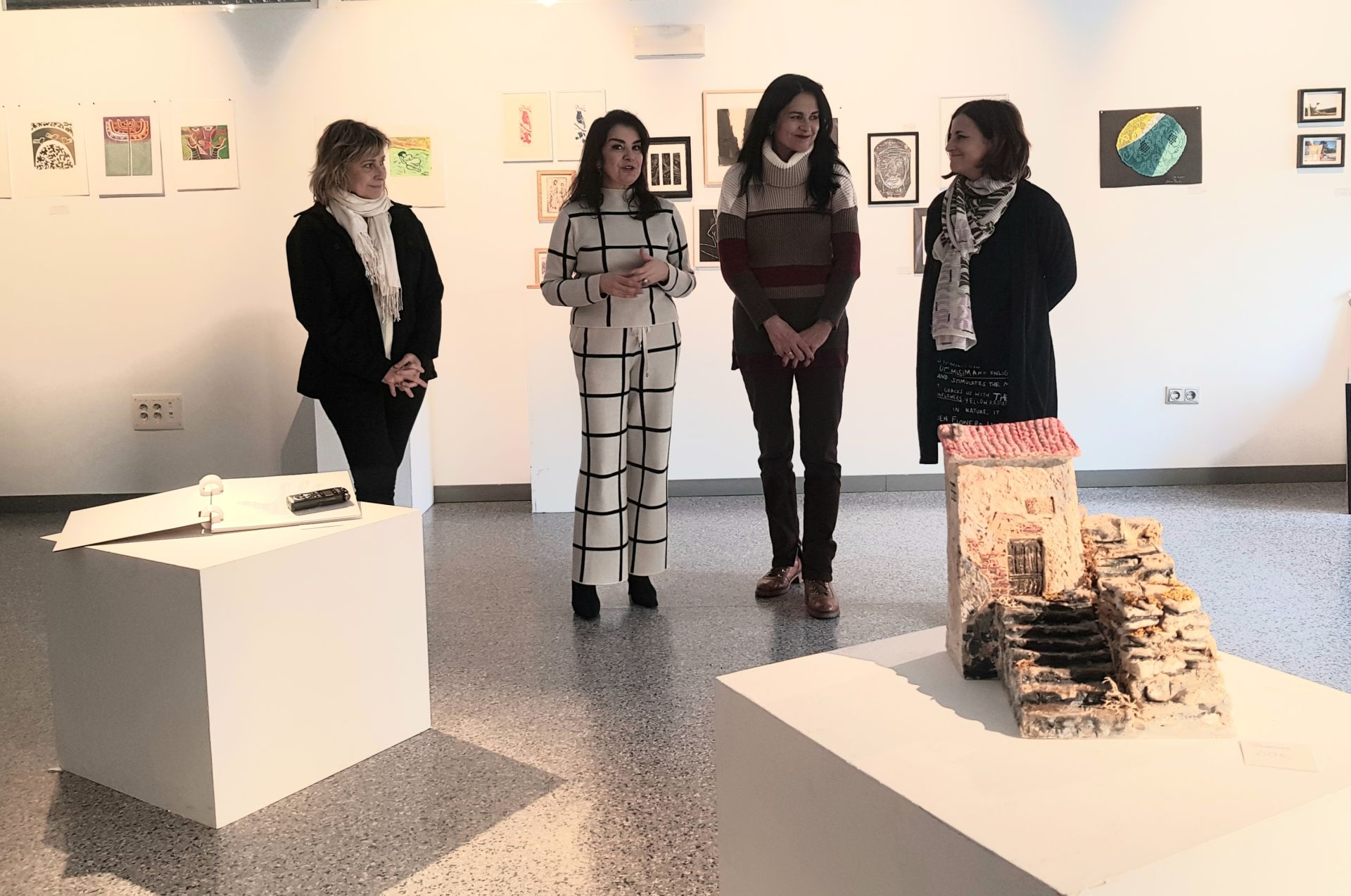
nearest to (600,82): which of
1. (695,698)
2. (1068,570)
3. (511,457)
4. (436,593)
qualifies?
(511,457)

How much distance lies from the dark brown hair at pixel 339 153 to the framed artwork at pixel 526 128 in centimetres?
221

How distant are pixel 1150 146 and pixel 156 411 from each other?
4975mm

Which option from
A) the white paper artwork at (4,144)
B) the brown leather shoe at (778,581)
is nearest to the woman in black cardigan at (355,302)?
the brown leather shoe at (778,581)

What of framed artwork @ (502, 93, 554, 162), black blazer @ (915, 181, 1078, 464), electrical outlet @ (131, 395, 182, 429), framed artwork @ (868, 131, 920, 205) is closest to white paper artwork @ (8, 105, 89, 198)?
electrical outlet @ (131, 395, 182, 429)

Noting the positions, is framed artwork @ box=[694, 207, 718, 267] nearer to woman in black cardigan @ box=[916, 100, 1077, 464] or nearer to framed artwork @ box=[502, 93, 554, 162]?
framed artwork @ box=[502, 93, 554, 162]

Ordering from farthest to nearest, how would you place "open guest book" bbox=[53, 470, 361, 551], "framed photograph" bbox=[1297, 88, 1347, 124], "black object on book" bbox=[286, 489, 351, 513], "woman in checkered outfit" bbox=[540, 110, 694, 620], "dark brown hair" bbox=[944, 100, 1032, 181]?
"framed photograph" bbox=[1297, 88, 1347, 124] → "woman in checkered outfit" bbox=[540, 110, 694, 620] → "dark brown hair" bbox=[944, 100, 1032, 181] → "black object on book" bbox=[286, 489, 351, 513] → "open guest book" bbox=[53, 470, 361, 551]

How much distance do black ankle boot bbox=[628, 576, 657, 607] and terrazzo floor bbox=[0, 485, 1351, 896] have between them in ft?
0.19

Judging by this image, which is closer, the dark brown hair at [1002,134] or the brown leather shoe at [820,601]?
the dark brown hair at [1002,134]

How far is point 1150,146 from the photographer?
502 cm

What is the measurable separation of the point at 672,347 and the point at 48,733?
71.9 inches

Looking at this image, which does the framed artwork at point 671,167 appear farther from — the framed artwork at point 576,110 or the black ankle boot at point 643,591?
the black ankle boot at point 643,591

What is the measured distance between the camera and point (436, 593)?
11.9ft

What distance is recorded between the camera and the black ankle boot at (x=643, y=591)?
3314 millimetres

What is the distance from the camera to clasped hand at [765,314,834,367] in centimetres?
305
